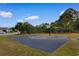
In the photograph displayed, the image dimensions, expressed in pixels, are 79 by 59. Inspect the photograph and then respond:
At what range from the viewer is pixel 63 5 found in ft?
7.39

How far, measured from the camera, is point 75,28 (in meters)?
2.30

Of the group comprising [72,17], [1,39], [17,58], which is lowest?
[17,58]

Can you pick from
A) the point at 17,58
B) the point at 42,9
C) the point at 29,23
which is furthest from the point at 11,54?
the point at 42,9

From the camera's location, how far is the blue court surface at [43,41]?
2.27 m

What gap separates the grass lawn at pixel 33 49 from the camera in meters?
2.26

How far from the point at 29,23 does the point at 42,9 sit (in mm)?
147

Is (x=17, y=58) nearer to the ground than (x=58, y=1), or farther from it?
nearer to the ground

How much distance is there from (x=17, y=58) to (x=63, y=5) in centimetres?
53

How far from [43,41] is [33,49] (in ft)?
0.32

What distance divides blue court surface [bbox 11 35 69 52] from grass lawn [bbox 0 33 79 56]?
0.03 m

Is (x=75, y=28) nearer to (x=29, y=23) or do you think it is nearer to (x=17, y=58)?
(x=29, y=23)

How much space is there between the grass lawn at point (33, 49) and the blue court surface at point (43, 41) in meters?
0.03

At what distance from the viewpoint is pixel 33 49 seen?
7.48 feet

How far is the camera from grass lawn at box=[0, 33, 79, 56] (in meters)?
2.26
